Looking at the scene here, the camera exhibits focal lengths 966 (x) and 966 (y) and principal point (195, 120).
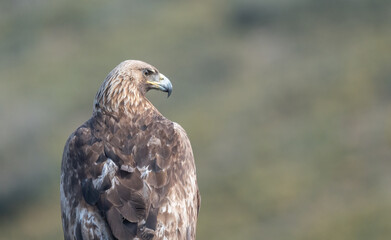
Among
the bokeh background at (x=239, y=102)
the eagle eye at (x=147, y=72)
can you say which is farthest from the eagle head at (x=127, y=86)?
the bokeh background at (x=239, y=102)

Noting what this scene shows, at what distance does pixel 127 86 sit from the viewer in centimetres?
1035

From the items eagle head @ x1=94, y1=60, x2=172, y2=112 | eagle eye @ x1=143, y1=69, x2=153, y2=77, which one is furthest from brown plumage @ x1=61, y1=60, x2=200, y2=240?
eagle eye @ x1=143, y1=69, x2=153, y2=77

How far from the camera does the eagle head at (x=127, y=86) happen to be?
1022 cm

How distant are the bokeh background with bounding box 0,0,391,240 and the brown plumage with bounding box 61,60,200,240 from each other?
15.1m

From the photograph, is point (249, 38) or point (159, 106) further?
point (249, 38)

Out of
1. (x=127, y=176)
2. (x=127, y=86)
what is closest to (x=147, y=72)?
(x=127, y=86)

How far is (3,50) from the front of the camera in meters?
48.1

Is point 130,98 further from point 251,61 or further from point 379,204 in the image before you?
point 251,61

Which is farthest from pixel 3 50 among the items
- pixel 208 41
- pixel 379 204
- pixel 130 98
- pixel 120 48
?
pixel 130 98

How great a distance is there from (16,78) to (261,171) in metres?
19.1

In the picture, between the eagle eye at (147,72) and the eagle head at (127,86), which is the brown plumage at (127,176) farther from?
the eagle eye at (147,72)

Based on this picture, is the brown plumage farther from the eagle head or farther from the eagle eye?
the eagle eye

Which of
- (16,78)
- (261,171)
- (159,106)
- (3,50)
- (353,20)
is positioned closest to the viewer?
(261,171)

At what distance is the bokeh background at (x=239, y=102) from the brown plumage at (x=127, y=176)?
15110 millimetres
